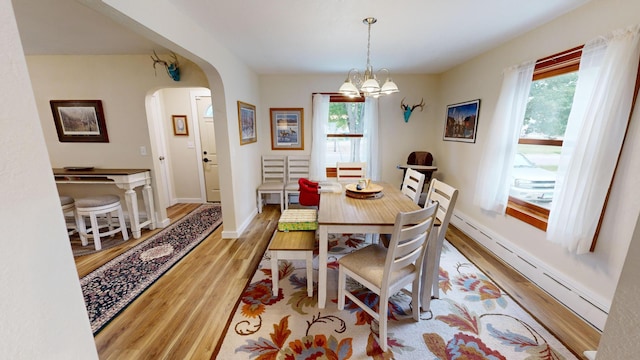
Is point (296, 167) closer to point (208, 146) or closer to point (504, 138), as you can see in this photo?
point (208, 146)

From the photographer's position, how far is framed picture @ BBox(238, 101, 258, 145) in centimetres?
332

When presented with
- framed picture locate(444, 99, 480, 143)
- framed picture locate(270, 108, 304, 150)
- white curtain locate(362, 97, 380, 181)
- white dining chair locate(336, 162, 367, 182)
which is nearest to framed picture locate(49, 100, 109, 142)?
framed picture locate(270, 108, 304, 150)

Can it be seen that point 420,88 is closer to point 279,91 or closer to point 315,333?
point 279,91

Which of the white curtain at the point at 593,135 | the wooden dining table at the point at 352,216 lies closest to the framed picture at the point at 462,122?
the white curtain at the point at 593,135

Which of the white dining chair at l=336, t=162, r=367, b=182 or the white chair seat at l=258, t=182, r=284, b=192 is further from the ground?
the white dining chair at l=336, t=162, r=367, b=182

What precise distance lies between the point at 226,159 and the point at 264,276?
1.49 meters

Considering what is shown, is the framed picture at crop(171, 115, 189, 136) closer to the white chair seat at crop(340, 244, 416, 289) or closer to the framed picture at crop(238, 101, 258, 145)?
the framed picture at crop(238, 101, 258, 145)

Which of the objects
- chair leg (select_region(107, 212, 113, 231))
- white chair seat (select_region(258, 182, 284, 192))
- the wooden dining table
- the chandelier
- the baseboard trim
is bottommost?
the baseboard trim


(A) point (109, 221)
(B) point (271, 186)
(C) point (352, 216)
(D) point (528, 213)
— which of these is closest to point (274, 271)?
(C) point (352, 216)

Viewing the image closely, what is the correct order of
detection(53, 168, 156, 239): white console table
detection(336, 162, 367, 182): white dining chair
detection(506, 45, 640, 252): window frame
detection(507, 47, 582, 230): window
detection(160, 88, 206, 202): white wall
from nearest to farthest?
1. detection(506, 45, 640, 252): window frame
2. detection(507, 47, 582, 230): window
3. detection(53, 168, 156, 239): white console table
4. detection(336, 162, 367, 182): white dining chair
5. detection(160, 88, 206, 202): white wall

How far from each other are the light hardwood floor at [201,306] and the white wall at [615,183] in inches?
11.5

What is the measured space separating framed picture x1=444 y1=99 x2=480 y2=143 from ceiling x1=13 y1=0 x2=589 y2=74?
65 cm

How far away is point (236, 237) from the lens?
3.17 metres

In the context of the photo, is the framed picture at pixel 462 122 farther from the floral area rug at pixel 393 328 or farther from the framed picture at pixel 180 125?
the framed picture at pixel 180 125
